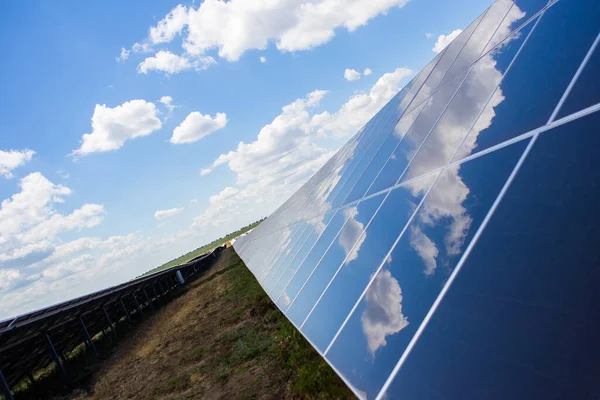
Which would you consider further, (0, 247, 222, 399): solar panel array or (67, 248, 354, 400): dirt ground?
(0, 247, 222, 399): solar panel array

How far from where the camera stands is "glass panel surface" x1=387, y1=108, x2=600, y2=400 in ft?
6.95

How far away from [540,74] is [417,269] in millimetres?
2630

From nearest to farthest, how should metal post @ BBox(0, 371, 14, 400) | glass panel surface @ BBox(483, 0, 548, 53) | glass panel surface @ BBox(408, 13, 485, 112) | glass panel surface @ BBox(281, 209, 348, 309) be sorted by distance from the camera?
glass panel surface @ BBox(483, 0, 548, 53)
glass panel surface @ BBox(281, 209, 348, 309)
glass panel surface @ BBox(408, 13, 485, 112)
metal post @ BBox(0, 371, 14, 400)

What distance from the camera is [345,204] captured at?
1013 centimetres

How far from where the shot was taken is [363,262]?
5.84 meters

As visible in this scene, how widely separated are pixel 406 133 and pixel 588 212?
266 inches

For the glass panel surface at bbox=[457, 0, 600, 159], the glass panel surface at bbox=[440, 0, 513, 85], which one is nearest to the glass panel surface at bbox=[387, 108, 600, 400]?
the glass panel surface at bbox=[457, 0, 600, 159]

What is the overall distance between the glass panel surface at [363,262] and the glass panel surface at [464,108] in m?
0.44

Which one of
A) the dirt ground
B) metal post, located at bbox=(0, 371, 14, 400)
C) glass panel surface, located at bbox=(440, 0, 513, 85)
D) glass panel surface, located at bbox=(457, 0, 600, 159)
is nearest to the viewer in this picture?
glass panel surface, located at bbox=(457, 0, 600, 159)

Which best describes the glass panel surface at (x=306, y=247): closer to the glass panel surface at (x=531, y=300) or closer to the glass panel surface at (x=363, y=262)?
the glass panel surface at (x=363, y=262)

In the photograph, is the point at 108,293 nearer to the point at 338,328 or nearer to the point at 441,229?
the point at 338,328

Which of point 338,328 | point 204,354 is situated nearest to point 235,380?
point 204,354

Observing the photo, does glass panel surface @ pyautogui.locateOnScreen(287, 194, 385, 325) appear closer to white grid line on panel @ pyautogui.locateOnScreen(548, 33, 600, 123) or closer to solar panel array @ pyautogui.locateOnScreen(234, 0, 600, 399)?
solar panel array @ pyautogui.locateOnScreen(234, 0, 600, 399)

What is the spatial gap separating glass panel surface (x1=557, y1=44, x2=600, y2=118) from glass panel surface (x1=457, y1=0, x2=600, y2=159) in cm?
18
